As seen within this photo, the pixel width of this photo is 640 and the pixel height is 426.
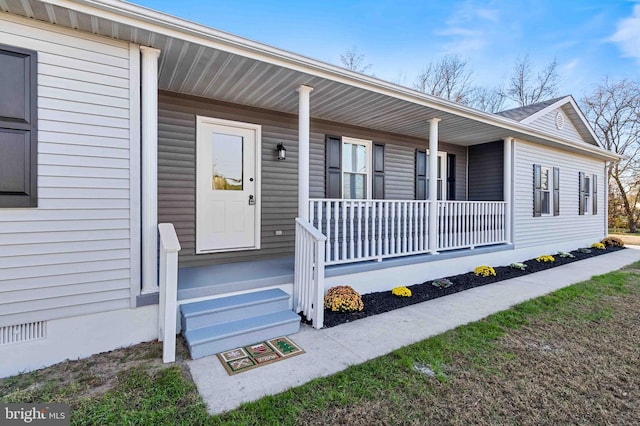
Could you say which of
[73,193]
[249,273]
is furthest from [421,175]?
[73,193]

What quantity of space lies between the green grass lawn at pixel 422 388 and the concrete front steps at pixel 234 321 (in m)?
0.31

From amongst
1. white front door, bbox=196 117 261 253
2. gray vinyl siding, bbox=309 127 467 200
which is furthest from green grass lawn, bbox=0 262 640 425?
gray vinyl siding, bbox=309 127 467 200

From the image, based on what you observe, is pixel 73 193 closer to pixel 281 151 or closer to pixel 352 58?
pixel 281 151

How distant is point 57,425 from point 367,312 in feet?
9.54

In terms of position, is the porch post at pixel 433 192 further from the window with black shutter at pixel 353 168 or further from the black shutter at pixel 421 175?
the black shutter at pixel 421 175

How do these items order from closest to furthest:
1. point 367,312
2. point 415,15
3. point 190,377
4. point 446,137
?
point 190,377
point 367,312
point 446,137
point 415,15

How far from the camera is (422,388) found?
2277mm

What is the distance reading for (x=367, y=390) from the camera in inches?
88.9

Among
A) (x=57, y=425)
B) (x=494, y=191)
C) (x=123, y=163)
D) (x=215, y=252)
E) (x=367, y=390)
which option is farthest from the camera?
(x=494, y=191)

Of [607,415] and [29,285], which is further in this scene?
[29,285]

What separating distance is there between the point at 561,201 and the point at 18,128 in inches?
409

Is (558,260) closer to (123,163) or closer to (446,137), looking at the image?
(446,137)

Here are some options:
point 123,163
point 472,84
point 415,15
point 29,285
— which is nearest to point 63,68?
point 123,163

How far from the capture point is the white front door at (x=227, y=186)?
177 inches
